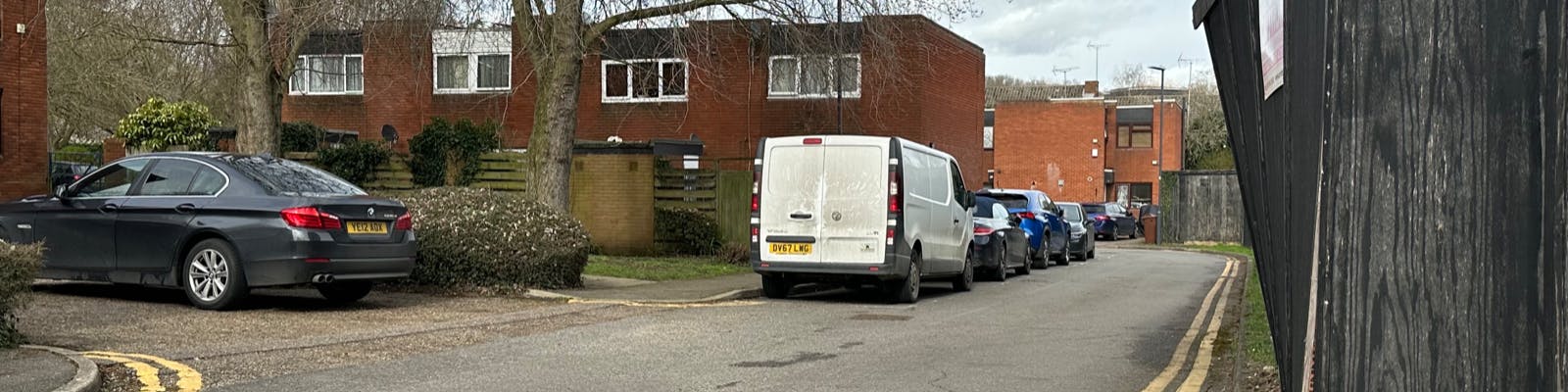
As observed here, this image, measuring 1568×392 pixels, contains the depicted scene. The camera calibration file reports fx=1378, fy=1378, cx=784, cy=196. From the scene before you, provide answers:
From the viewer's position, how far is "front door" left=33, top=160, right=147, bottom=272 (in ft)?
40.8

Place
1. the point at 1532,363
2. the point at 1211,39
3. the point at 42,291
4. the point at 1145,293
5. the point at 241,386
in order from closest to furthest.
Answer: the point at 1532,363 < the point at 1211,39 < the point at 241,386 < the point at 42,291 < the point at 1145,293

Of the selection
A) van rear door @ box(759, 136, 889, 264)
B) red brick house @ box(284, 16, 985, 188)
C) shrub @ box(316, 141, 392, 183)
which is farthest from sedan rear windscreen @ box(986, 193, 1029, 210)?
shrub @ box(316, 141, 392, 183)

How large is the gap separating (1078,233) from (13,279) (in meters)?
23.3

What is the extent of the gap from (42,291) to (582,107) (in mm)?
20004

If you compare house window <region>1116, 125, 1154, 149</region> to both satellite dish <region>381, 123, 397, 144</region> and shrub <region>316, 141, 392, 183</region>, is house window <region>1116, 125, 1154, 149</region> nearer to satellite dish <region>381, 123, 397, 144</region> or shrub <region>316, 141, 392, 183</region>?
satellite dish <region>381, 123, 397, 144</region>

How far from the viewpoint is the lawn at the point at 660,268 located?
60.7 ft

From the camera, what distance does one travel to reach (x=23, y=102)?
2516 centimetres

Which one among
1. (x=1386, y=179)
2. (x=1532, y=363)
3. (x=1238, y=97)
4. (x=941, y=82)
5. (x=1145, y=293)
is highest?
(x=941, y=82)

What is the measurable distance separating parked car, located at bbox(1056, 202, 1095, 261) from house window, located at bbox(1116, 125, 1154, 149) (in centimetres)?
3714

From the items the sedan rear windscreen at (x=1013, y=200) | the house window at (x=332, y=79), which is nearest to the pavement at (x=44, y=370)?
the sedan rear windscreen at (x=1013, y=200)

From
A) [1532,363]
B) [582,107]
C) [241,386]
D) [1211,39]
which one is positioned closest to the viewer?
[1532,363]

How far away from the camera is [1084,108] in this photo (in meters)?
65.1

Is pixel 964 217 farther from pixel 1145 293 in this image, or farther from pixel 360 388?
pixel 360 388

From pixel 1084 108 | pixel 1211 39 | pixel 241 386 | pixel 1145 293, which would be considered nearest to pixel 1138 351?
pixel 1211 39
